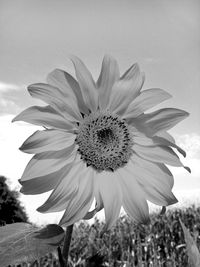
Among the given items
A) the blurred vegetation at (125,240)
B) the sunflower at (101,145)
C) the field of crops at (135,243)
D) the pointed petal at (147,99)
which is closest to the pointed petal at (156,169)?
the sunflower at (101,145)

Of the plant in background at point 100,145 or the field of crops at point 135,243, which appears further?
the field of crops at point 135,243

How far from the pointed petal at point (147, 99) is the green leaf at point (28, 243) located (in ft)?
1.12

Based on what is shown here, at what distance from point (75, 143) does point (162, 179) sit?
0.74ft

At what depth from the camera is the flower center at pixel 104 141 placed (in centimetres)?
104

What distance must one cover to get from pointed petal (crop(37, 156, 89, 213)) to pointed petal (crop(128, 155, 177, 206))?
0.14 metres

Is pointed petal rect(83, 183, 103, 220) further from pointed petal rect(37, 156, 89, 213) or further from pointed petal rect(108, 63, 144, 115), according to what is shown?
pointed petal rect(108, 63, 144, 115)

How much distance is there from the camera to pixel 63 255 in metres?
1.01

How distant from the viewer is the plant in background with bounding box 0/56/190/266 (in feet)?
3.14

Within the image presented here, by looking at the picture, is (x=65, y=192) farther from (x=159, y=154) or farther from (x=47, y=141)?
(x=159, y=154)

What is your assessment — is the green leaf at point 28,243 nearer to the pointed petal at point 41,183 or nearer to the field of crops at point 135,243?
the pointed petal at point 41,183

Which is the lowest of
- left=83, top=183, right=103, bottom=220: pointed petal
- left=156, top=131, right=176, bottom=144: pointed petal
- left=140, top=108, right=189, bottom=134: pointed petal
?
left=83, top=183, right=103, bottom=220: pointed petal

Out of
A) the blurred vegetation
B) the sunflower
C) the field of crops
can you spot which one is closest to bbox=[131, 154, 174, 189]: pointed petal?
the sunflower

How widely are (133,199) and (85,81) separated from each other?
0.98 ft

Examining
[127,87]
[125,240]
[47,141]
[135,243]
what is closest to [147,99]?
[127,87]
